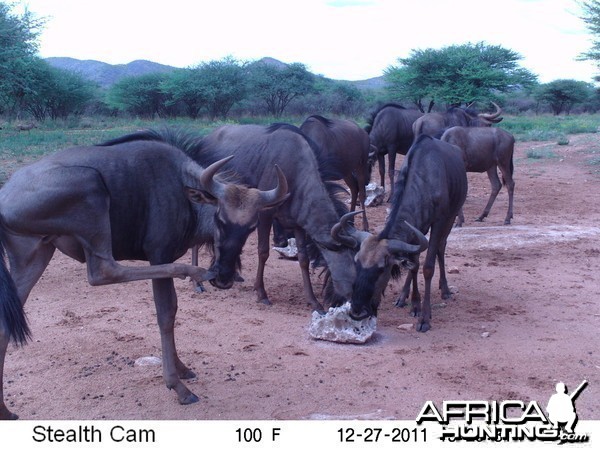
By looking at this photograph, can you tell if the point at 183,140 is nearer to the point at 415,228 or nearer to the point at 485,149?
the point at 415,228

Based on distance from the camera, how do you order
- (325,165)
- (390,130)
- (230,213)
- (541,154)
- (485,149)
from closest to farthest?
(230,213) → (325,165) → (485,149) → (390,130) → (541,154)

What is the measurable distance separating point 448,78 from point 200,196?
97.8ft

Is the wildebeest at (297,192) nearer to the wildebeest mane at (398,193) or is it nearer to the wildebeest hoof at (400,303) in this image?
the wildebeest mane at (398,193)

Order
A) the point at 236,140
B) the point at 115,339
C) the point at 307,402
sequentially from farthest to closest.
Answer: the point at 236,140 < the point at 115,339 < the point at 307,402

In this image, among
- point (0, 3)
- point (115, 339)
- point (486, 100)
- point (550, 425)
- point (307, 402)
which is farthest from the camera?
point (486, 100)

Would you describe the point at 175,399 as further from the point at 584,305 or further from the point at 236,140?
the point at 584,305

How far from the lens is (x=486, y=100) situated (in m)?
31.7

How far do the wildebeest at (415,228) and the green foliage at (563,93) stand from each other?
47.9 m

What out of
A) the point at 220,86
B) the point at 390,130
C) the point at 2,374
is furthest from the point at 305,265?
the point at 220,86

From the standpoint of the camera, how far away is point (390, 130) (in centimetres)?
1434

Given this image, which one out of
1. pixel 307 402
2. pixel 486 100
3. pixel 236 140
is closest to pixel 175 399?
pixel 307 402

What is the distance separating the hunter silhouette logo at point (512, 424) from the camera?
3562 mm

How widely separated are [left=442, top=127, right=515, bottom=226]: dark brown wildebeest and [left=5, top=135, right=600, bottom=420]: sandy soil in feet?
9.29

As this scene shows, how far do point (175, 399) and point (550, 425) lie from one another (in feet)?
8.34
